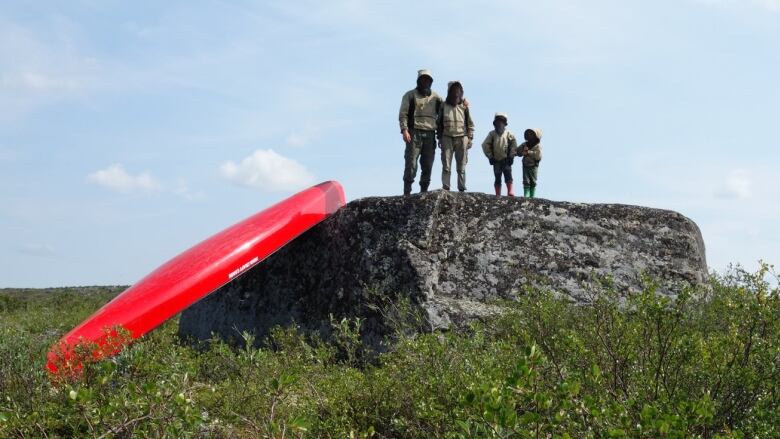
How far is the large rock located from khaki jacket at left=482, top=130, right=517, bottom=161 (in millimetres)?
3799

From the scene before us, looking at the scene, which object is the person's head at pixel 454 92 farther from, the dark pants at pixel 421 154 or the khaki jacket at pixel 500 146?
the khaki jacket at pixel 500 146

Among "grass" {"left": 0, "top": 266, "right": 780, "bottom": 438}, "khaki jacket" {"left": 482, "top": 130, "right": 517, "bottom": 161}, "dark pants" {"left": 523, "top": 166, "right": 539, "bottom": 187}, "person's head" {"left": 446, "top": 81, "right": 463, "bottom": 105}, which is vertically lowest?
"grass" {"left": 0, "top": 266, "right": 780, "bottom": 438}

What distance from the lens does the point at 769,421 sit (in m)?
3.81

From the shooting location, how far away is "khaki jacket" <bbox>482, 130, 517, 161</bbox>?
487 inches

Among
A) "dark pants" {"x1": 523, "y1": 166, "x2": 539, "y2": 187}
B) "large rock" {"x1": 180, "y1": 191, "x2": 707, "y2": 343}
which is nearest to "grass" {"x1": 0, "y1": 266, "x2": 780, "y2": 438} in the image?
"large rock" {"x1": 180, "y1": 191, "x2": 707, "y2": 343}

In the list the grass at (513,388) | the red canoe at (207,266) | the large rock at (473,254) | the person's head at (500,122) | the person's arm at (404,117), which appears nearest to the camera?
the grass at (513,388)

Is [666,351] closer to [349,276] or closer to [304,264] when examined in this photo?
[349,276]

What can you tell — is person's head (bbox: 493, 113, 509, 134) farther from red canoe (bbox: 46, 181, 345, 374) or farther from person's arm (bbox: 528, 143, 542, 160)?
red canoe (bbox: 46, 181, 345, 374)

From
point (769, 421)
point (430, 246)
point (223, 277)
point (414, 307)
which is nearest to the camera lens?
point (769, 421)

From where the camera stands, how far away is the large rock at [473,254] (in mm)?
7992

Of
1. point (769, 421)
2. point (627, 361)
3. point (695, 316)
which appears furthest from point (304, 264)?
point (769, 421)

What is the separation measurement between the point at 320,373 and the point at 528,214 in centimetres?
314

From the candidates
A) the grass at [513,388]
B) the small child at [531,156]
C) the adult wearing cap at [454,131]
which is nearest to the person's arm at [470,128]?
the adult wearing cap at [454,131]

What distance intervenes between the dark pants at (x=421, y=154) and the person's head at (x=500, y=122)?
182 centimetres
